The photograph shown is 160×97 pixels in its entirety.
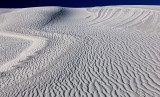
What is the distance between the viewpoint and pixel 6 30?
15.3 m

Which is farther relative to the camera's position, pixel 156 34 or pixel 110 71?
pixel 156 34

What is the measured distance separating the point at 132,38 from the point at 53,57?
4.95 metres

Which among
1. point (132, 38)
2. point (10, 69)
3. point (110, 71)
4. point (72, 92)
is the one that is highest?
point (132, 38)

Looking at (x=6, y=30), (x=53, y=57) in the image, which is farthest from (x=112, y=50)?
(x=6, y=30)

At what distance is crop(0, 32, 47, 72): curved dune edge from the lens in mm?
9224

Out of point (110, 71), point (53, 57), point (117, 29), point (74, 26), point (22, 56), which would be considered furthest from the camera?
point (74, 26)

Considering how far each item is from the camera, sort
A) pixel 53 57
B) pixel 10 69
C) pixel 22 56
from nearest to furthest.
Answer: pixel 10 69 → pixel 53 57 → pixel 22 56

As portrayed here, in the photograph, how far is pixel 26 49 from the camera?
11.4 meters

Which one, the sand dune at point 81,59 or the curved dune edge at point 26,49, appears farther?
the curved dune edge at point 26,49

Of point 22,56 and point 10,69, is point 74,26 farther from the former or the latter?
point 10,69

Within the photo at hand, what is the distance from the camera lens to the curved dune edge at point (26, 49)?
30.3 feet

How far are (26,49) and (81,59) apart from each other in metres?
4.11

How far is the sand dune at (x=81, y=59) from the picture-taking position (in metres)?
6.62

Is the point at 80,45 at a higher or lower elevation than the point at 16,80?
higher
